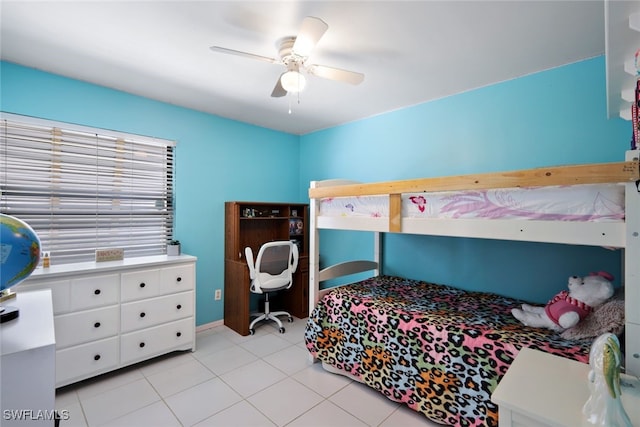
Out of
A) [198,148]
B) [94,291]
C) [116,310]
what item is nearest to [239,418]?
[116,310]

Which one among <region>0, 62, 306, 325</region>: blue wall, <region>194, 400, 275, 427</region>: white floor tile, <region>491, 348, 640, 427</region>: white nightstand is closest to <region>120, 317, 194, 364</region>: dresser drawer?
<region>0, 62, 306, 325</region>: blue wall

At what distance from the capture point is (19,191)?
2174mm

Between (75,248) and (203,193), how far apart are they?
3.86 ft

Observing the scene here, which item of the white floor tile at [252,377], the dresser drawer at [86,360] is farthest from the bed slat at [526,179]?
the dresser drawer at [86,360]

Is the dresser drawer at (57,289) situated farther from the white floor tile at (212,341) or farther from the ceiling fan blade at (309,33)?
the ceiling fan blade at (309,33)

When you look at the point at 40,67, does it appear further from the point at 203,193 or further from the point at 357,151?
the point at 357,151

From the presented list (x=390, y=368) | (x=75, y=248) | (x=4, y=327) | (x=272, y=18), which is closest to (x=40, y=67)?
(x=75, y=248)

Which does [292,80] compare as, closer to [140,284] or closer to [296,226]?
[140,284]

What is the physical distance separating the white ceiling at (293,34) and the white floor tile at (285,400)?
7.72ft

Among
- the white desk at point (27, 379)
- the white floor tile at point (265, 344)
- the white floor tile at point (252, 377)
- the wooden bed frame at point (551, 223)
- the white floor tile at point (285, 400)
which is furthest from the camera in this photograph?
the white floor tile at point (265, 344)

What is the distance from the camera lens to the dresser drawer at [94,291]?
80.5 inches

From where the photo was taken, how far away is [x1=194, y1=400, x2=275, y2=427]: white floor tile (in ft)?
5.62

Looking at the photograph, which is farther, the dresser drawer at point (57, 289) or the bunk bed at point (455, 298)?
the dresser drawer at point (57, 289)

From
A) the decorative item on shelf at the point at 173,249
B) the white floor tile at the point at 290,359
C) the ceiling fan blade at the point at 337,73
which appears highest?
the ceiling fan blade at the point at 337,73
